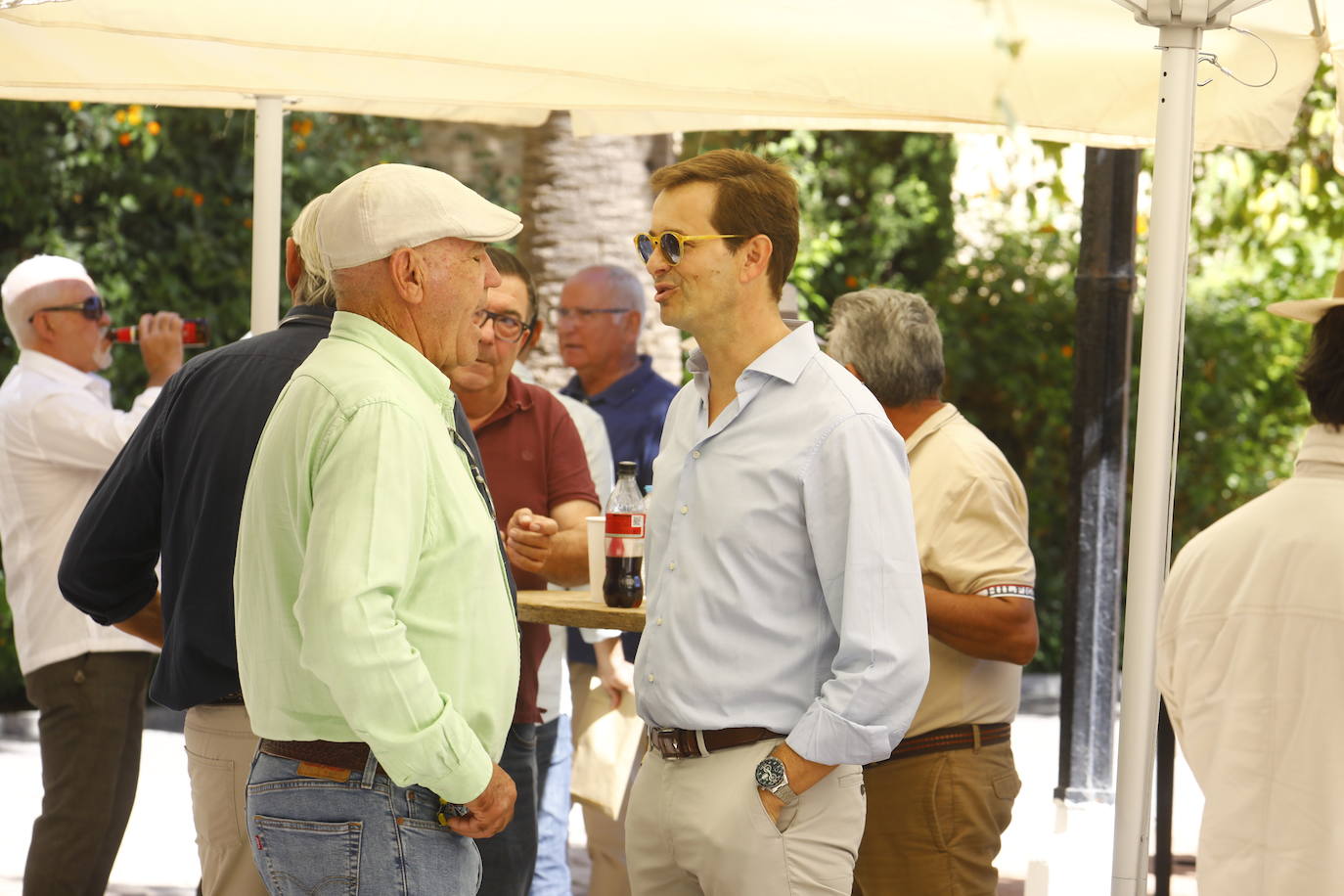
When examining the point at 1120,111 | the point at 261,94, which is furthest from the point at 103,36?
the point at 1120,111

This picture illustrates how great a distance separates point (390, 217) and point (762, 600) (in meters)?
0.91

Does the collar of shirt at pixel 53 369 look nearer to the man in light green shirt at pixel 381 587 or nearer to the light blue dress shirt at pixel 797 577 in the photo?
the man in light green shirt at pixel 381 587

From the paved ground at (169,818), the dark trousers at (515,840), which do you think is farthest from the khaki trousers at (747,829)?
the paved ground at (169,818)

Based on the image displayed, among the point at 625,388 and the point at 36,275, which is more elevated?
the point at 36,275

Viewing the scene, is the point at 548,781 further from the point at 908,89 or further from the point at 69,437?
the point at 908,89

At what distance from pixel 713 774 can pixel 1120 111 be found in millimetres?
2065

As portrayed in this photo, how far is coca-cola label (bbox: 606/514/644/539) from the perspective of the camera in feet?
11.7

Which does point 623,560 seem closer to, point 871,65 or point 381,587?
point 381,587

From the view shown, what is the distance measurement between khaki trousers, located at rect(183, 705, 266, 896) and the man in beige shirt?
138cm

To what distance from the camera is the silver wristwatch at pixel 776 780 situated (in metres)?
2.70

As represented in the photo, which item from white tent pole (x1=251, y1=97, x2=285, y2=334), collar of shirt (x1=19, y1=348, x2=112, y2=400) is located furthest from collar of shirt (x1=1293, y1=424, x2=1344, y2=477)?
collar of shirt (x1=19, y1=348, x2=112, y2=400)

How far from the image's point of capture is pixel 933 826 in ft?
11.8

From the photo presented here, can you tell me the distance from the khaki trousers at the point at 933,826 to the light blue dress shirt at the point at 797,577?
36.3 inches

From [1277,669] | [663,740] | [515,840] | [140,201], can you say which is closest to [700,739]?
[663,740]
